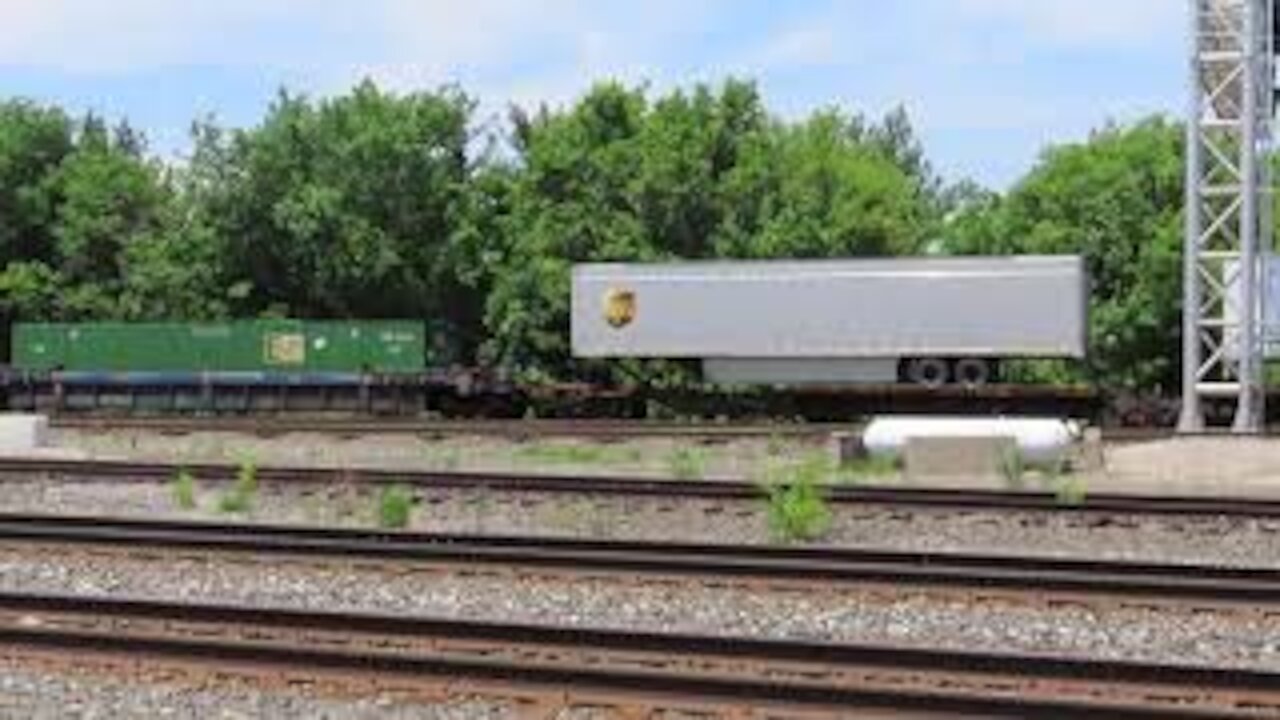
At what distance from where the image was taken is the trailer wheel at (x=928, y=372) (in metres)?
46.5

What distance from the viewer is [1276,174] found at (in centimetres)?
5416

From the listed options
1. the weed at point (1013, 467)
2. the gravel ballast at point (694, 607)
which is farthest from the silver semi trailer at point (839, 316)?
the gravel ballast at point (694, 607)

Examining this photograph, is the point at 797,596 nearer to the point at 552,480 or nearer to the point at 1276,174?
the point at 552,480

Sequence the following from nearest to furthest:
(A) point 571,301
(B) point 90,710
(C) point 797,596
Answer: (B) point 90,710 < (C) point 797,596 < (A) point 571,301

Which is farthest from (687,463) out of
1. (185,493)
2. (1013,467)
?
(185,493)

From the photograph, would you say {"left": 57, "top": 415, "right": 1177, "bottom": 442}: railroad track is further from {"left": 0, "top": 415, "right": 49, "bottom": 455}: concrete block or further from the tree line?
the tree line

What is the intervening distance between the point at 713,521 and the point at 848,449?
8.25 metres

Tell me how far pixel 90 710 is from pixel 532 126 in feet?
175

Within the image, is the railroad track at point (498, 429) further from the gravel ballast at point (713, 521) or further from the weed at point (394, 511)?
the weed at point (394, 511)

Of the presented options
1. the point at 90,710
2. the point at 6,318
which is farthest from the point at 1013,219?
the point at 90,710

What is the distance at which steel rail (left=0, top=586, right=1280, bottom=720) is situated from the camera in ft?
33.2

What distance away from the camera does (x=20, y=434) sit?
116 ft

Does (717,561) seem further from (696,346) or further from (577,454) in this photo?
(696,346)

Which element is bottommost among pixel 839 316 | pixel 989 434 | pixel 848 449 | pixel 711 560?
pixel 848 449
